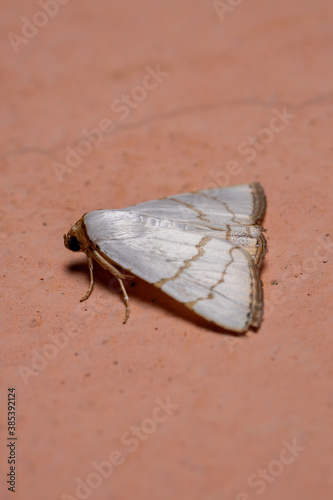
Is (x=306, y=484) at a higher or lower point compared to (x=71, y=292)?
lower

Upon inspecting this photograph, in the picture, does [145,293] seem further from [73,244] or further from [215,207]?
[215,207]

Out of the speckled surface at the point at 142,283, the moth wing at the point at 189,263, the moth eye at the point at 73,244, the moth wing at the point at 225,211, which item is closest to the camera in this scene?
the speckled surface at the point at 142,283

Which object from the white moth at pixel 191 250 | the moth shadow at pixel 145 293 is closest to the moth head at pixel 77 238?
the white moth at pixel 191 250

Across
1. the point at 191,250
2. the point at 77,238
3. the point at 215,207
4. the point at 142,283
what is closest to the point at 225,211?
the point at 215,207

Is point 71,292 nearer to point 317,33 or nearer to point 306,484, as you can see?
point 306,484

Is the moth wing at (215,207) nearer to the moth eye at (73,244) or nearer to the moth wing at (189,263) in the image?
the moth wing at (189,263)

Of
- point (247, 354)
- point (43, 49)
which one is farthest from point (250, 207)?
point (43, 49)
